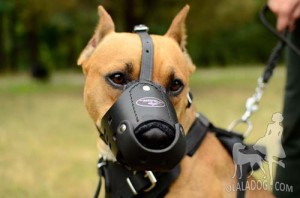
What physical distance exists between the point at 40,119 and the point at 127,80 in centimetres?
792

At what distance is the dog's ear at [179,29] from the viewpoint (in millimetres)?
3156

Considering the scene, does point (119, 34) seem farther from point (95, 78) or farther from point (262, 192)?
point (262, 192)

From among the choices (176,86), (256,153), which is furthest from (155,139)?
(256,153)

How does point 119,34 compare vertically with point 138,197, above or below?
above

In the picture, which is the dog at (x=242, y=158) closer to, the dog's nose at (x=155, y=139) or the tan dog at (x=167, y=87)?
the tan dog at (x=167, y=87)

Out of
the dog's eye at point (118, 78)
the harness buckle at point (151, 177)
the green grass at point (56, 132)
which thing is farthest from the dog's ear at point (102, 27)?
the green grass at point (56, 132)

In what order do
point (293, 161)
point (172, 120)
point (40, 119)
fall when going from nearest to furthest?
point (172, 120)
point (293, 161)
point (40, 119)

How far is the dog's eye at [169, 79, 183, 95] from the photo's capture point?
9.01ft

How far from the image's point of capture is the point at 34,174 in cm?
583

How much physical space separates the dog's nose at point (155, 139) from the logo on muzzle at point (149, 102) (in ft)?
0.42

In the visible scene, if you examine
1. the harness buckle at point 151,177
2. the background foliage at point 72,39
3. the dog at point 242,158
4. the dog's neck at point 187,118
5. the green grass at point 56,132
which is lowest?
the background foliage at point 72,39

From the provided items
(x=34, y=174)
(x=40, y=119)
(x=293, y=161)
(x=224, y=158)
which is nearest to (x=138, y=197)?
(x=224, y=158)

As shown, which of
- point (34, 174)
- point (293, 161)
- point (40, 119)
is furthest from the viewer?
point (40, 119)

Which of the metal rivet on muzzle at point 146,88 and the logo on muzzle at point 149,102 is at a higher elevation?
the metal rivet on muzzle at point 146,88
